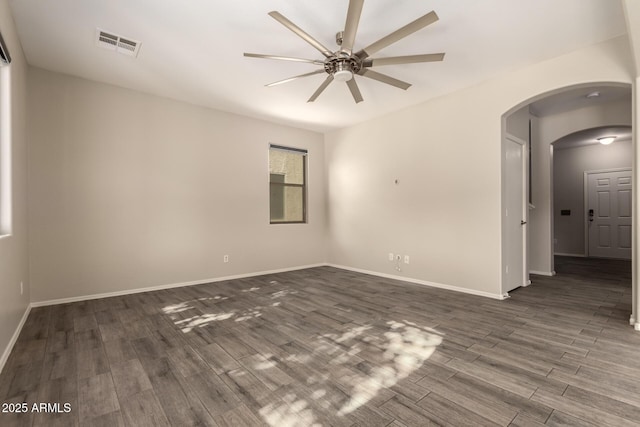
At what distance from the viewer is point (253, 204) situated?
5.40 metres

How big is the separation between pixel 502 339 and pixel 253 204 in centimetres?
416

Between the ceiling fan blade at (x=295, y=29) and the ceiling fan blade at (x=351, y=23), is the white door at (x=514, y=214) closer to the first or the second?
the ceiling fan blade at (x=351, y=23)

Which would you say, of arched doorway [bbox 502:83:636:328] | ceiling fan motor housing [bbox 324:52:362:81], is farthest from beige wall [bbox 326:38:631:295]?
ceiling fan motor housing [bbox 324:52:362:81]

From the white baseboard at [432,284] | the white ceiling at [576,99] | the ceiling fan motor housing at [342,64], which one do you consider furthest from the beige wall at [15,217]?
the white ceiling at [576,99]

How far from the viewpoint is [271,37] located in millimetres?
2883

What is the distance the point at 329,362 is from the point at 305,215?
419 centimetres

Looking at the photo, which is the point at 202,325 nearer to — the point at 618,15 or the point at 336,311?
the point at 336,311

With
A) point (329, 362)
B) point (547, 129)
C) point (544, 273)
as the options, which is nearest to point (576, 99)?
point (547, 129)

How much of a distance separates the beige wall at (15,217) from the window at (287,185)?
336cm

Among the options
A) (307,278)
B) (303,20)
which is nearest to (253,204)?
(307,278)

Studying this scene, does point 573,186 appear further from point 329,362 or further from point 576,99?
point 329,362

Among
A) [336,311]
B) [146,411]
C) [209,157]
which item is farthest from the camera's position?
[209,157]

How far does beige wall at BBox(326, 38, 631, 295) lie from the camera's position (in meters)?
3.48

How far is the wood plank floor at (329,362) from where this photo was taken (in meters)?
1.65
